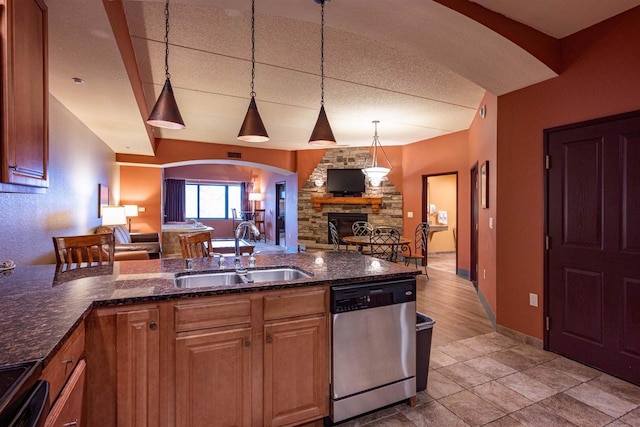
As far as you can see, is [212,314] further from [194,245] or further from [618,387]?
[618,387]

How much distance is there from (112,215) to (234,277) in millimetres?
4479

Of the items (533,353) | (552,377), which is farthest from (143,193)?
(552,377)

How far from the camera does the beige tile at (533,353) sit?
9.28ft

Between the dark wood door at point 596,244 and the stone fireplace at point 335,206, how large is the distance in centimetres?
462

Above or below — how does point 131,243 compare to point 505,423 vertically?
above

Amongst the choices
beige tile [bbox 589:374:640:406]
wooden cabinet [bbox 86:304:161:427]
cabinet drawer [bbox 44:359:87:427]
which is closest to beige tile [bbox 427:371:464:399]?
beige tile [bbox 589:374:640:406]

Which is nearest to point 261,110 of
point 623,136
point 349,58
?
point 349,58

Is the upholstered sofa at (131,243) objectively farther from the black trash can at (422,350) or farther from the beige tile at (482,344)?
the beige tile at (482,344)

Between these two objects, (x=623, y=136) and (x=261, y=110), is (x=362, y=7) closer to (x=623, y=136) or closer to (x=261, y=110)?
(x=623, y=136)

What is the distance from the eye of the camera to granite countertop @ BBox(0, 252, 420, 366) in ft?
3.67

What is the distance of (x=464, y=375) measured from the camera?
253cm

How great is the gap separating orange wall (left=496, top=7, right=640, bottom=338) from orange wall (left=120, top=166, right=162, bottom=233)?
6.86 metres

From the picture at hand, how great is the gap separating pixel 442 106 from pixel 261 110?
2.65m

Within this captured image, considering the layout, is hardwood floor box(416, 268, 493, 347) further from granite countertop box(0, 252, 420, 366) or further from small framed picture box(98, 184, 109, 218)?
small framed picture box(98, 184, 109, 218)
